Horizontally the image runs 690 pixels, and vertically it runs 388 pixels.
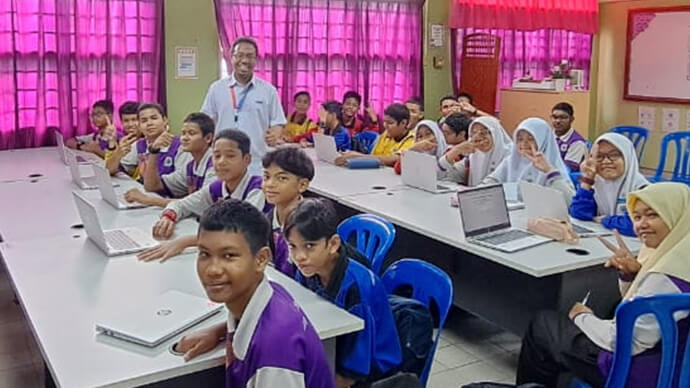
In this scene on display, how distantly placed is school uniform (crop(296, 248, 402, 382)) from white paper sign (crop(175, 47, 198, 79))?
4391 millimetres

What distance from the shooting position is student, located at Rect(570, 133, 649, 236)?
10.3 feet

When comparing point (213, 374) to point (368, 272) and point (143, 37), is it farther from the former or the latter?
point (143, 37)

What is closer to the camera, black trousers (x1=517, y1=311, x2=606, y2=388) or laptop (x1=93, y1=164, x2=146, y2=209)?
black trousers (x1=517, y1=311, x2=606, y2=388)

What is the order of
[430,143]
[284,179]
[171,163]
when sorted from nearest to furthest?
[284,179] → [171,163] → [430,143]

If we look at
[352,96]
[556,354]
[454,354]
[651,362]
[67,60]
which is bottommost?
[454,354]

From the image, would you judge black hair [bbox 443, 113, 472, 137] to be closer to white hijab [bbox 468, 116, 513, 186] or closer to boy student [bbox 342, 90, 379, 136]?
white hijab [bbox 468, 116, 513, 186]

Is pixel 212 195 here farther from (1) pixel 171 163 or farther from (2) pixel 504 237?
(2) pixel 504 237

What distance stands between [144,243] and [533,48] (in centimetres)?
633

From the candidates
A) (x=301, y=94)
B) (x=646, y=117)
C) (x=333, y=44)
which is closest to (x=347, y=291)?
(x=301, y=94)

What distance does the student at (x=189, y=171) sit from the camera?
343 centimetres

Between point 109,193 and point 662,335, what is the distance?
2576 millimetres

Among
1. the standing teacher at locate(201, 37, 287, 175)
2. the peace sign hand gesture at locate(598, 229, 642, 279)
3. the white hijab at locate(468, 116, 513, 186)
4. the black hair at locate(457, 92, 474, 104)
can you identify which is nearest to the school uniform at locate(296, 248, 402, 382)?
the peace sign hand gesture at locate(598, 229, 642, 279)

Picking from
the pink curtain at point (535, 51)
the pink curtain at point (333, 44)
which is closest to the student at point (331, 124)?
the pink curtain at point (333, 44)

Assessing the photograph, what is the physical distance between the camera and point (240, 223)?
1.60 meters
